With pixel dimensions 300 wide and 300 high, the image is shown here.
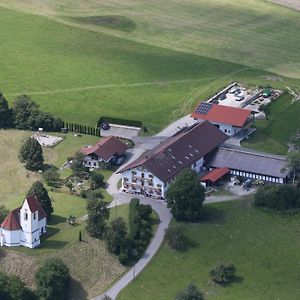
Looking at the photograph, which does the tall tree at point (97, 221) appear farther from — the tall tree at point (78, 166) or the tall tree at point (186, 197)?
the tall tree at point (78, 166)

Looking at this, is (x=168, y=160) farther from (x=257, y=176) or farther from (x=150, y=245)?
(x=150, y=245)

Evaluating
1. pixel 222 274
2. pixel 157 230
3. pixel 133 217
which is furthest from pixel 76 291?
pixel 222 274

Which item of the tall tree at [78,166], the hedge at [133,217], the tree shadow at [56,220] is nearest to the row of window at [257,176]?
the hedge at [133,217]

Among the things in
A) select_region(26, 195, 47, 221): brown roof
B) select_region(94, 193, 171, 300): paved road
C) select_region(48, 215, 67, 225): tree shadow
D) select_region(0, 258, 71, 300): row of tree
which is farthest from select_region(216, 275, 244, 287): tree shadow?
select_region(26, 195, 47, 221): brown roof

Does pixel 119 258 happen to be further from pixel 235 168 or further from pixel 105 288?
pixel 235 168

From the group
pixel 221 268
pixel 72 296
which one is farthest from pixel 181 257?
pixel 72 296
